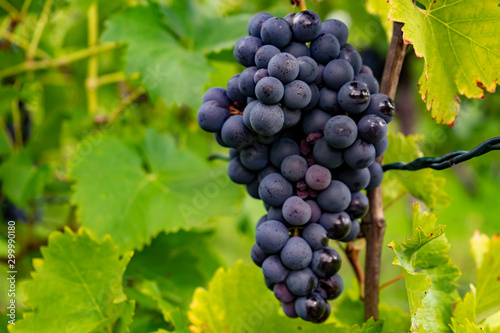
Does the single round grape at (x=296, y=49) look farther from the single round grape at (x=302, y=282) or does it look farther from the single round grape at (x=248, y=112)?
the single round grape at (x=302, y=282)

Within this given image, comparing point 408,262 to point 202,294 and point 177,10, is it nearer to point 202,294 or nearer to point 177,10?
point 202,294

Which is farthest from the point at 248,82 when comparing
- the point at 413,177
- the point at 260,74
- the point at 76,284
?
the point at 76,284

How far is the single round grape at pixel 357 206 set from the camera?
0.65 meters

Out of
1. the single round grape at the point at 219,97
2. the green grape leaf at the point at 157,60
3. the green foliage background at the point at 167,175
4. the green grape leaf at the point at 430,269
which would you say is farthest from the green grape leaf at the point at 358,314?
the green grape leaf at the point at 157,60

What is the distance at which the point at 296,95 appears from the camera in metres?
0.58

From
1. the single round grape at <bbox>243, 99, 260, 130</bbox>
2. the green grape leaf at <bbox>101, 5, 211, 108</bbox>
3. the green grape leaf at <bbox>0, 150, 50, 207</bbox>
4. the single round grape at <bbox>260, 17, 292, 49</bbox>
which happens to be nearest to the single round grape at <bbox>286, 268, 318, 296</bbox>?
the single round grape at <bbox>243, 99, 260, 130</bbox>

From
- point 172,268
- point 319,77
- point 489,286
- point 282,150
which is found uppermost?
point 319,77

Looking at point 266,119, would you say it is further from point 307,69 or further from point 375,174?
point 375,174

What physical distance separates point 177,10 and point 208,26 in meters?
0.11

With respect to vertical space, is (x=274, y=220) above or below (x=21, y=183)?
above

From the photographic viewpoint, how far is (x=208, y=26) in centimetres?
123

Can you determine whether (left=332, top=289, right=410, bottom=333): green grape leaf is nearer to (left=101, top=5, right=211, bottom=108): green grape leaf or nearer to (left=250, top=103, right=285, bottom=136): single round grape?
(left=250, top=103, right=285, bottom=136): single round grape

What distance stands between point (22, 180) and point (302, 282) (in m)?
0.92

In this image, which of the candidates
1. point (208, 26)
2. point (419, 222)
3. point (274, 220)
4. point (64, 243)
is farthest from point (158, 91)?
point (419, 222)
